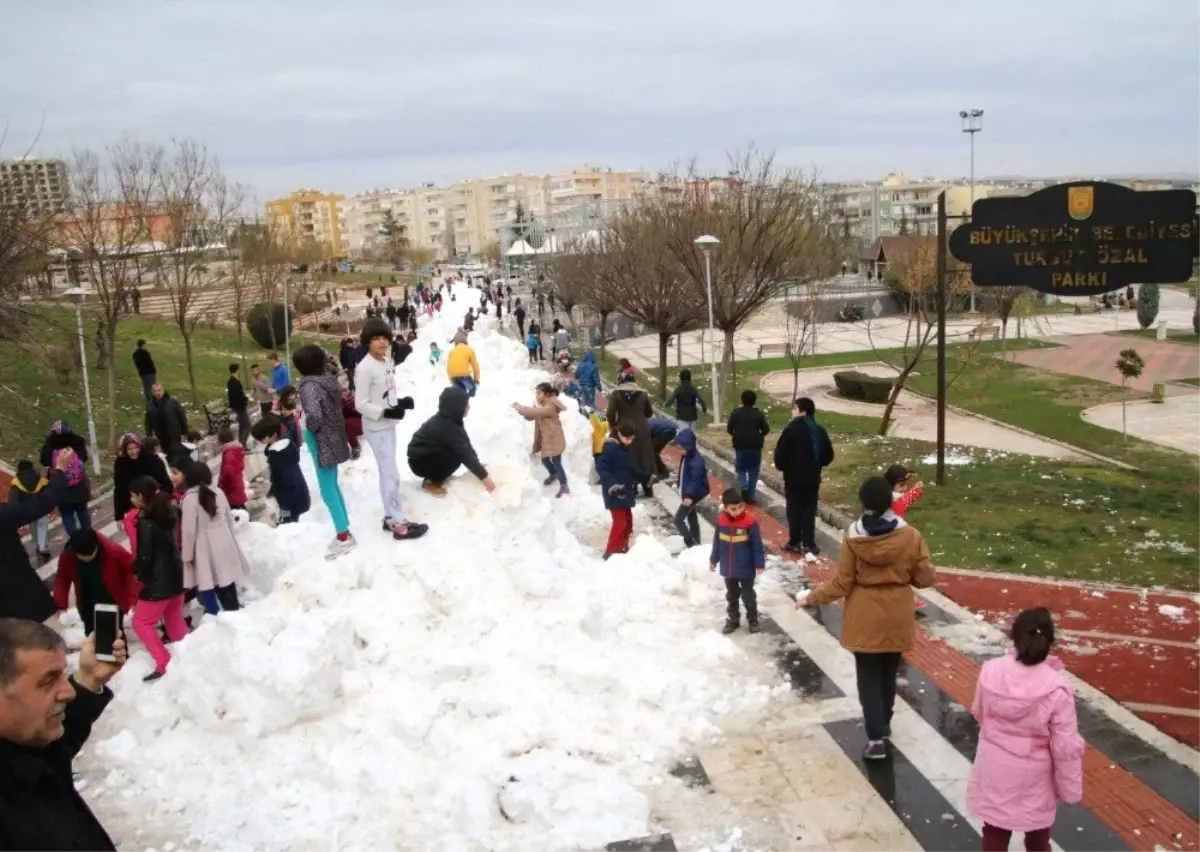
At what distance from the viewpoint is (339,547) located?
307 inches

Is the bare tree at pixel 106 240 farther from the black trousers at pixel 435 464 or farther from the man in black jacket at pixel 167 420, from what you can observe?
the black trousers at pixel 435 464

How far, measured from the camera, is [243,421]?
55.8 feet

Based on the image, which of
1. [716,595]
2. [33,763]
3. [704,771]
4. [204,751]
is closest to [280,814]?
[204,751]

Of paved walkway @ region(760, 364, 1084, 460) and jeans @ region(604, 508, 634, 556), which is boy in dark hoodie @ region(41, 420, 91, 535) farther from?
paved walkway @ region(760, 364, 1084, 460)

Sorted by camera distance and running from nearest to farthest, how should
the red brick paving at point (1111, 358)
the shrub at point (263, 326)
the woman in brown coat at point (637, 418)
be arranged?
the woman in brown coat at point (637, 418)
the red brick paving at point (1111, 358)
the shrub at point (263, 326)

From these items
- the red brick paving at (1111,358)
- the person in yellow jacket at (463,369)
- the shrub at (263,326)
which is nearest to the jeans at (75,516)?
the person in yellow jacket at (463,369)

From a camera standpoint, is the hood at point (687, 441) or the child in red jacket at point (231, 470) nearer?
the child in red jacket at point (231, 470)

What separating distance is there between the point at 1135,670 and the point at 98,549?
8.06m

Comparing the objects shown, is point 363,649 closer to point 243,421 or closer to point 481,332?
point 243,421

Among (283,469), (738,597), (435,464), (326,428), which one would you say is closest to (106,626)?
(326,428)

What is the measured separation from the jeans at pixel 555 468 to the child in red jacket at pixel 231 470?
3941mm

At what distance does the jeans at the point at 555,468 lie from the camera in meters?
12.4

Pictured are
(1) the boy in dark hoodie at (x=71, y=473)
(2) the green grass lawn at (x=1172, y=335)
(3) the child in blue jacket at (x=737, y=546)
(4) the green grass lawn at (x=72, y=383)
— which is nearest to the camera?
(3) the child in blue jacket at (x=737, y=546)

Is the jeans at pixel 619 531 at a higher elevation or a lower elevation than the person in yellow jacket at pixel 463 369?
lower
